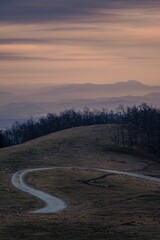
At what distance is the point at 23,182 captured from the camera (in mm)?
68562

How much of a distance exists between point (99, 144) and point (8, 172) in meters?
45.3

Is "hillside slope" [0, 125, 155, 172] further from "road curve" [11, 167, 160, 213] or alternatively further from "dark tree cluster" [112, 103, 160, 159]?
"road curve" [11, 167, 160, 213]

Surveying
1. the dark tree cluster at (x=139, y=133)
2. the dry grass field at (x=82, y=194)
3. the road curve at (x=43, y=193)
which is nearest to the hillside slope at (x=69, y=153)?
the dry grass field at (x=82, y=194)

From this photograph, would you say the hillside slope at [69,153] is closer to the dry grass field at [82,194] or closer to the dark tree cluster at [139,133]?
the dry grass field at [82,194]

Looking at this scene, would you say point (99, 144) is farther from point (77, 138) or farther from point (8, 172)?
point (8, 172)

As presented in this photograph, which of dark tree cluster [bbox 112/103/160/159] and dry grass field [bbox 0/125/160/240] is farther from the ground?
dark tree cluster [bbox 112/103/160/159]

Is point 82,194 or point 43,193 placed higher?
point 43,193

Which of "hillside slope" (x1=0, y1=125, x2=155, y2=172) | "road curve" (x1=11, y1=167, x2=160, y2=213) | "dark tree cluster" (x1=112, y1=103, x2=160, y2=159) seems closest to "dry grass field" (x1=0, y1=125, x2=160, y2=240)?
"hillside slope" (x1=0, y1=125, x2=155, y2=172)

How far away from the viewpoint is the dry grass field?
3059 cm

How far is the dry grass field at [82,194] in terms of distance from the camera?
30594 mm

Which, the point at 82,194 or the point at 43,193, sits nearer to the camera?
the point at 43,193

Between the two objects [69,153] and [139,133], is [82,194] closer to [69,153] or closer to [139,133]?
[69,153]

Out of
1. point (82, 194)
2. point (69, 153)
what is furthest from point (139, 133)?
point (82, 194)

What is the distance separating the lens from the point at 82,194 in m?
60.8
